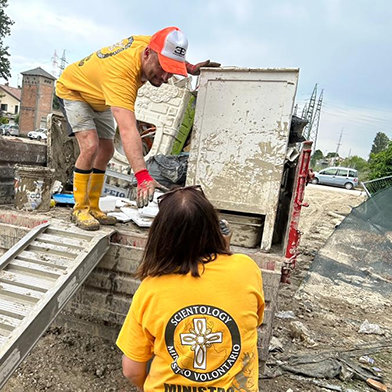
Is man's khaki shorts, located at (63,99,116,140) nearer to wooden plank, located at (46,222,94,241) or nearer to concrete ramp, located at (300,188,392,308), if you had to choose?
wooden plank, located at (46,222,94,241)

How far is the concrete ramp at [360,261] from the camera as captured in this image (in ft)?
17.4

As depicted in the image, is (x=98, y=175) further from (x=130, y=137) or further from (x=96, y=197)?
(x=130, y=137)

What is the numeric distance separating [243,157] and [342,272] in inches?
155

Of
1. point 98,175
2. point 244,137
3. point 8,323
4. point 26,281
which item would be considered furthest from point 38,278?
point 244,137

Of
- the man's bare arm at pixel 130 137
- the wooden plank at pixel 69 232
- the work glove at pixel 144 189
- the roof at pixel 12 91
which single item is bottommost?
the wooden plank at pixel 69 232

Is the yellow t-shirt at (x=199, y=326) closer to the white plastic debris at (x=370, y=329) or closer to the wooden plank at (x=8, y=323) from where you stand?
the wooden plank at (x=8, y=323)

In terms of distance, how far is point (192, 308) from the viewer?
51.3 inches

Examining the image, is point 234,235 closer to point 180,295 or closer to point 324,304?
point 180,295

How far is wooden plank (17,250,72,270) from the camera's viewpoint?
229cm

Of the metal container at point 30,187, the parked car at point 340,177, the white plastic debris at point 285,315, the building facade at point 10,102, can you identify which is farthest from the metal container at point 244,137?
the building facade at point 10,102

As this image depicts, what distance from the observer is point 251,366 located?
4.67 feet

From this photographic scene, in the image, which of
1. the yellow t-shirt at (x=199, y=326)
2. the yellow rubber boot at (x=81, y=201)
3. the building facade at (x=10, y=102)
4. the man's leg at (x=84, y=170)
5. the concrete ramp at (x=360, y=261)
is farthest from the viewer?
the building facade at (x=10, y=102)

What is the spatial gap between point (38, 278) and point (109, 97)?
122 cm

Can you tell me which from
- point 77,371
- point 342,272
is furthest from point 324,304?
point 77,371
